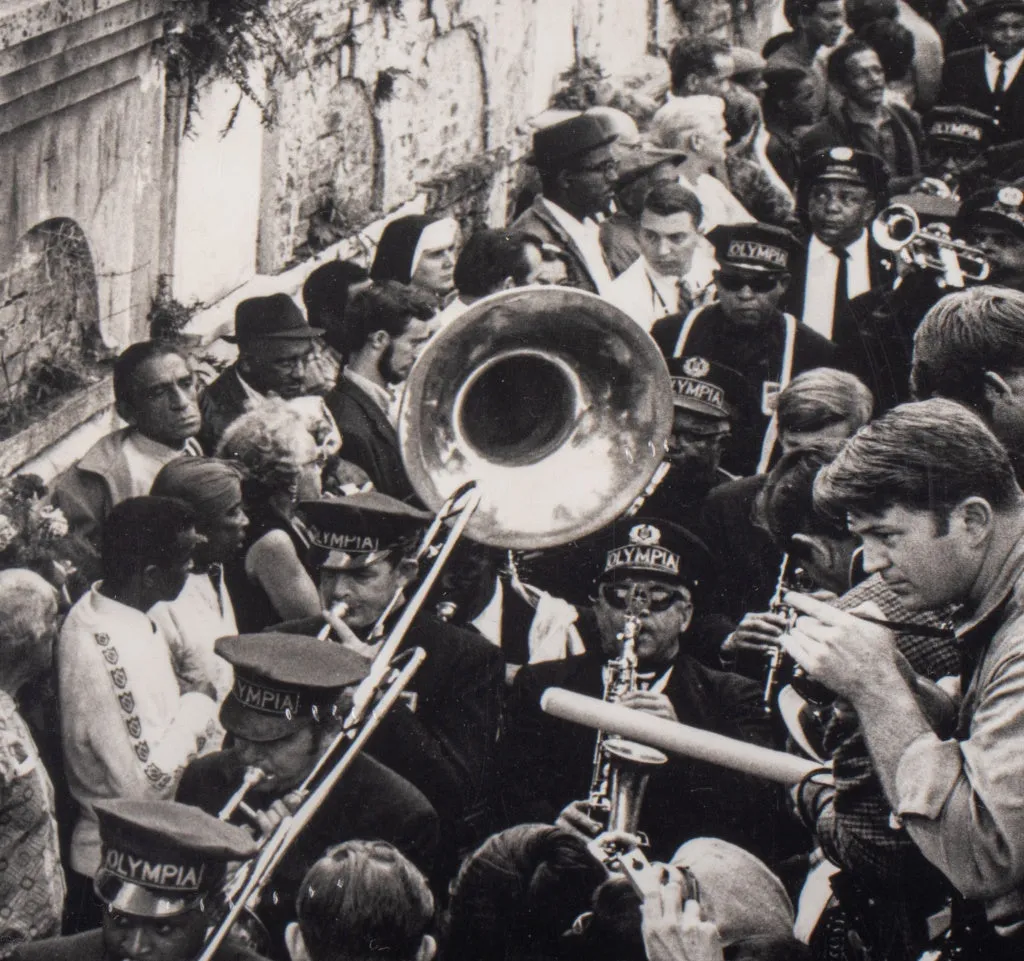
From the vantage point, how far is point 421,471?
263 inches

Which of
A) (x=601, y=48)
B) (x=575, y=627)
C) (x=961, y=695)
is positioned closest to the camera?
(x=961, y=695)

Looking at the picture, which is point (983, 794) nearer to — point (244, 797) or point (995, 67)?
point (244, 797)

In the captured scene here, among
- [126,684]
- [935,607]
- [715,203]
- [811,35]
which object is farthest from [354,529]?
[811,35]

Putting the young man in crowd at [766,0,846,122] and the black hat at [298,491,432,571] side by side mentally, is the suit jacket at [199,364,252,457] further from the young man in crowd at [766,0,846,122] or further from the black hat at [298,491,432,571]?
the young man in crowd at [766,0,846,122]

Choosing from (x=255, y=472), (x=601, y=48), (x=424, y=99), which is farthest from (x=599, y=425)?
(x=601, y=48)

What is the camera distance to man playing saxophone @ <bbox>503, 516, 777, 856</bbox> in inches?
228

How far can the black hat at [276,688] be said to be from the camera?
509 cm

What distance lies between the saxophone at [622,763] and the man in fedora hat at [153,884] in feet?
3.90

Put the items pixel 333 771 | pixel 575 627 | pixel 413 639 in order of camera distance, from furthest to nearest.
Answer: pixel 575 627
pixel 413 639
pixel 333 771

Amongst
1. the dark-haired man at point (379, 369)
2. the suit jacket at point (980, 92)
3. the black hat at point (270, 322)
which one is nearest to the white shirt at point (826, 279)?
the dark-haired man at point (379, 369)

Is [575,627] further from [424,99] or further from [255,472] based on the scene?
[424,99]

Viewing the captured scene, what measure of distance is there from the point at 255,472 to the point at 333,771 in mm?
1560

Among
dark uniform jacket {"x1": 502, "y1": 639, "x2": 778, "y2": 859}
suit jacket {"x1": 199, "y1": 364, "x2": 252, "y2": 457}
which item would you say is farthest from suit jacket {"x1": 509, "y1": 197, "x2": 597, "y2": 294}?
dark uniform jacket {"x1": 502, "y1": 639, "x2": 778, "y2": 859}

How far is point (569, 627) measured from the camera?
686 cm
